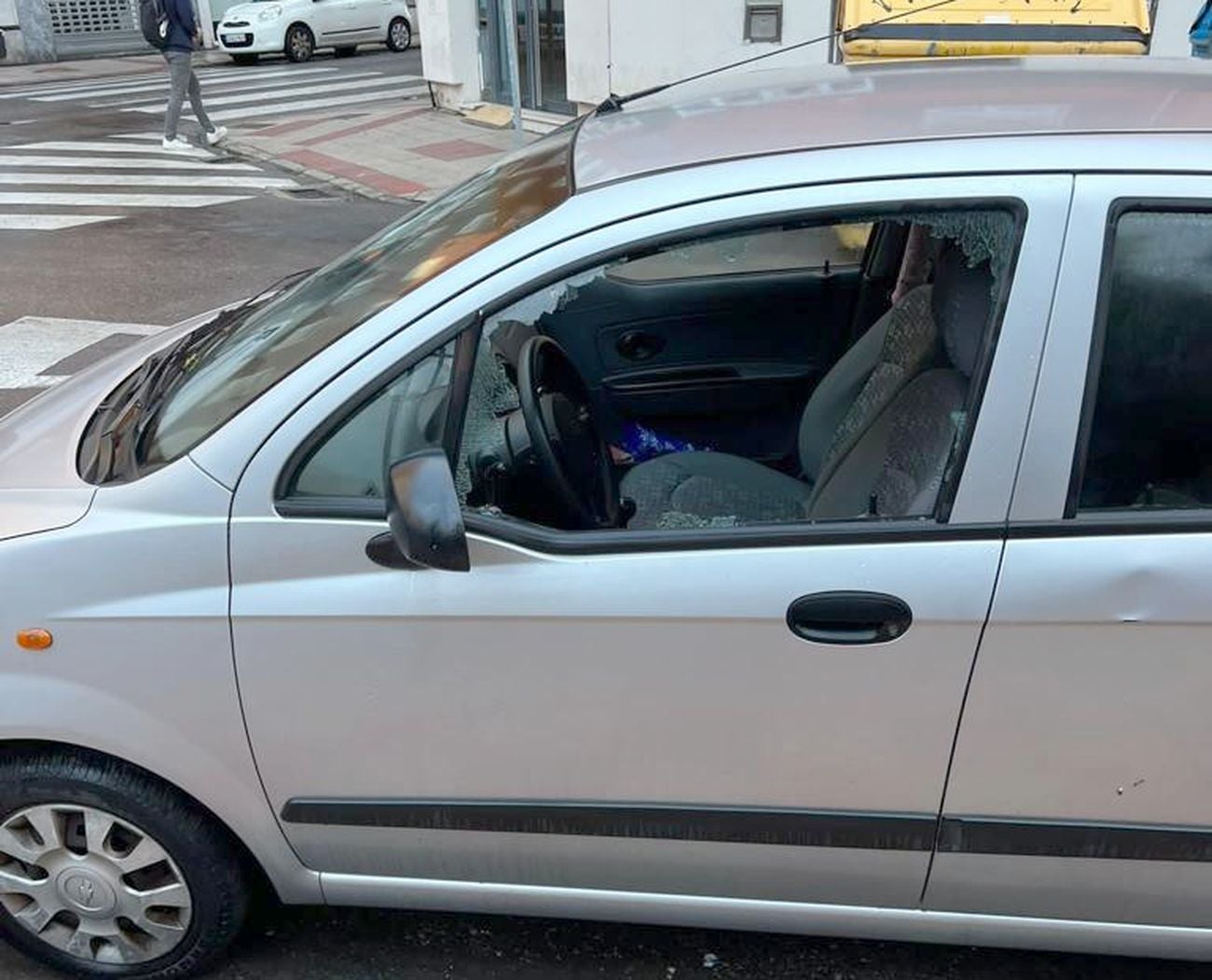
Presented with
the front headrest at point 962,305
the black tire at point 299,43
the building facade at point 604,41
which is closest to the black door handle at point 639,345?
the front headrest at point 962,305

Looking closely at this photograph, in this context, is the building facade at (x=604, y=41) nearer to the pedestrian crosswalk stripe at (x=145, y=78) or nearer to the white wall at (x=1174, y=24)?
the white wall at (x=1174, y=24)

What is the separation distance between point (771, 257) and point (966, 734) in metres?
1.57

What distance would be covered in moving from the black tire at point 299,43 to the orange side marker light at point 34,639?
64.4ft

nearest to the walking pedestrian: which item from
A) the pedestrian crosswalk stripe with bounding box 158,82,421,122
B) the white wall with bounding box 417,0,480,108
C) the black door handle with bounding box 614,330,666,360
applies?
the pedestrian crosswalk stripe with bounding box 158,82,421,122

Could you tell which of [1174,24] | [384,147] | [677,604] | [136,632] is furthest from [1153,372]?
[384,147]

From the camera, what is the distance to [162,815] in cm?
207

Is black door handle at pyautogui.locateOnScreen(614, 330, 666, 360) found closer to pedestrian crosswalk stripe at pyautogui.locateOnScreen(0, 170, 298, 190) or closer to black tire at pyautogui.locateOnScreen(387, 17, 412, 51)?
pedestrian crosswalk stripe at pyautogui.locateOnScreen(0, 170, 298, 190)

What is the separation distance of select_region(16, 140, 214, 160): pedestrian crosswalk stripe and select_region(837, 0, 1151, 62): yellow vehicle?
937cm

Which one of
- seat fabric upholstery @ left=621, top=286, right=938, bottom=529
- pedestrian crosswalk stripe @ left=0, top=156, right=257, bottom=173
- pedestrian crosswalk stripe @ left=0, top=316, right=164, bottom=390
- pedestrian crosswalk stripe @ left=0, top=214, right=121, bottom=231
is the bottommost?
pedestrian crosswalk stripe @ left=0, top=316, right=164, bottom=390

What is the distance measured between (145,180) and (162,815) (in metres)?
9.81

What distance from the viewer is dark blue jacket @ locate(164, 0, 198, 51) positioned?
1098 cm

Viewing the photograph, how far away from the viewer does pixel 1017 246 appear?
1.74 meters

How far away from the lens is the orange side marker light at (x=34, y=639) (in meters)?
1.94

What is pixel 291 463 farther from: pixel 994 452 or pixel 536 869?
pixel 994 452
